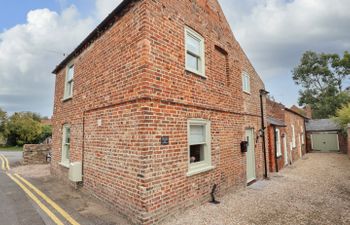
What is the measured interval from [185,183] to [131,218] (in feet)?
5.24

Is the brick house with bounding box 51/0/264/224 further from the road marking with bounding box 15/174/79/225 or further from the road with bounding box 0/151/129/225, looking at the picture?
the road marking with bounding box 15/174/79/225

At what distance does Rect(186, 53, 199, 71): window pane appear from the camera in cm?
609

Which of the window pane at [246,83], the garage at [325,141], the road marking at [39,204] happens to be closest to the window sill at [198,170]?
the road marking at [39,204]

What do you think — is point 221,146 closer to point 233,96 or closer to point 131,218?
point 233,96

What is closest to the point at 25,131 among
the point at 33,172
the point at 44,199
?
the point at 33,172

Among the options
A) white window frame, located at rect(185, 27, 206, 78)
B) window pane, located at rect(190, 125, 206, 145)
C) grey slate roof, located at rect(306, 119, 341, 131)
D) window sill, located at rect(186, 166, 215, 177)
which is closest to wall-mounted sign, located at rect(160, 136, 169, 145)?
window pane, located at rect(190, 125, 206, 145)

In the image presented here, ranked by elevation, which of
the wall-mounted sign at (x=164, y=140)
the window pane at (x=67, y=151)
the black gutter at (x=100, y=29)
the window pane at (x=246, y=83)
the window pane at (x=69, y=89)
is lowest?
the window pane at (x=67, y=151)

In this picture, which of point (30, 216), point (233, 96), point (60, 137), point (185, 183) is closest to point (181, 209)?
point (185, 183)

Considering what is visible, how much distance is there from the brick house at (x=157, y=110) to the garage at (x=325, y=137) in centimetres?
2299

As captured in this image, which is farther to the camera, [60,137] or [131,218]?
[60,137]

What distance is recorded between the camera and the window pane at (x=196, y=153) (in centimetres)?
594

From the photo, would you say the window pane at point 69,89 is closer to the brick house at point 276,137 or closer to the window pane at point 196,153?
the window pane at point 196,153

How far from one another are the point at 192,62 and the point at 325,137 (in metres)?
27.3

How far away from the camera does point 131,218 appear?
15.0 feet
